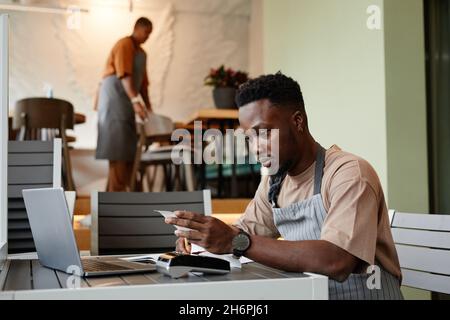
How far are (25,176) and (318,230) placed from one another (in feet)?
3.63

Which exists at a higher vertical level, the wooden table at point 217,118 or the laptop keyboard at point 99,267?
the wooden table at point 217,118

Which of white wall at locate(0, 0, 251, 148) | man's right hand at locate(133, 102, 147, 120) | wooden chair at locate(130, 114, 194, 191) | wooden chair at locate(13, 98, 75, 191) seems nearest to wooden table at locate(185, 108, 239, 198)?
wooden chair at locate(130, 114, 194, 191)

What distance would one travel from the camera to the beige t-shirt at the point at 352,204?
1.29 metres

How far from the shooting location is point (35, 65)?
643 centimetres

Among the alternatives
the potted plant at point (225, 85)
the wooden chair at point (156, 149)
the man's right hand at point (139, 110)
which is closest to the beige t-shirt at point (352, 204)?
the potted plant at point (225, 85)

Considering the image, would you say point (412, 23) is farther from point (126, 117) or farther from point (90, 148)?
point (90, 148)

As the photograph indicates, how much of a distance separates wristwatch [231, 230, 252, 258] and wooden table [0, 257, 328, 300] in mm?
83

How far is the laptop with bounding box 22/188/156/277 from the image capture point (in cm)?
108

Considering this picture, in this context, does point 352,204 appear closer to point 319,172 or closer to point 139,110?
point 319,172

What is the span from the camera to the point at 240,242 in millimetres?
1227

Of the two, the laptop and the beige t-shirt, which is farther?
the beige t-shirt

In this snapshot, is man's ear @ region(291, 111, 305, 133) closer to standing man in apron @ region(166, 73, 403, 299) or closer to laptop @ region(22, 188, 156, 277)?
standing man in apron @ region(166, 73, 403, 299)

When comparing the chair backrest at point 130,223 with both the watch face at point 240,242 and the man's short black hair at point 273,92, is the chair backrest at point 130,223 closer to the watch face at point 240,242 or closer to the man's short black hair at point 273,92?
the man's short black hair at point 273,92
